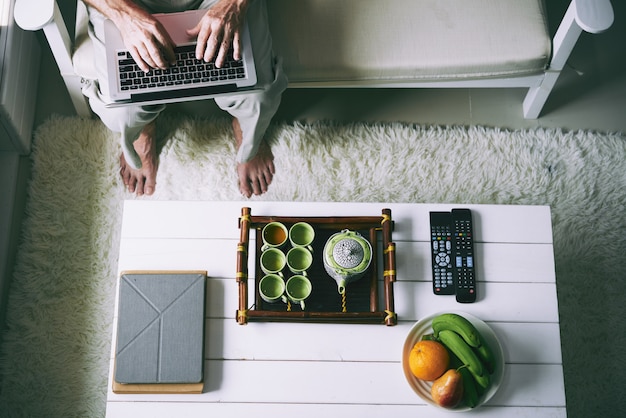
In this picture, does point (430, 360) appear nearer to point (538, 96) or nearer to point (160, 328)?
point (160, 328)

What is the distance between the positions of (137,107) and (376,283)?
0.84m

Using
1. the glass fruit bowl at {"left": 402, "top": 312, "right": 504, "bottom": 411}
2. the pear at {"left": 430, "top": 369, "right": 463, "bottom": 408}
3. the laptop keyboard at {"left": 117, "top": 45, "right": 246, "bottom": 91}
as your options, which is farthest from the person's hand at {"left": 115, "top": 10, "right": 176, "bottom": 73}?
the pear at {"left": 430, "top": 369, "right": 463, "bottom": 408}

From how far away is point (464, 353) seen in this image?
51.3 inches

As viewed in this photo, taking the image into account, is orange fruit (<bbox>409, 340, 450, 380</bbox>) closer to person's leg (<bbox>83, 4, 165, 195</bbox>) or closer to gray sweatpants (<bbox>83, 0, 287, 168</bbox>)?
gray sweatpants (<bbox>83, 0, 287, 168</bbox>)

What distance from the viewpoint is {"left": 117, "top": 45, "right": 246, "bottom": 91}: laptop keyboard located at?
1502 mm

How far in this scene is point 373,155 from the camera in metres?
2.01

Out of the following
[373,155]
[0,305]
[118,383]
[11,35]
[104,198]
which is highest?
[11,35]

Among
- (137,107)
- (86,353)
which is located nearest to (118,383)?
(86,353)

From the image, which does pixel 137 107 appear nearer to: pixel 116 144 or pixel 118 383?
pixel 116 144

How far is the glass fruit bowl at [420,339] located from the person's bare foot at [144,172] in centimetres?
103

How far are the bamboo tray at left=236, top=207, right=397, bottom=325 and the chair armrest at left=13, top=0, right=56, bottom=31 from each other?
75 cm

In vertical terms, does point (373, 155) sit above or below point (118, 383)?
above

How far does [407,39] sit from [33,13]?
104cm

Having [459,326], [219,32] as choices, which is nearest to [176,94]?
[219,32]
